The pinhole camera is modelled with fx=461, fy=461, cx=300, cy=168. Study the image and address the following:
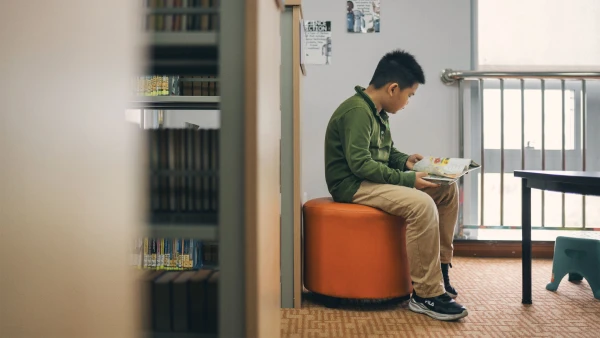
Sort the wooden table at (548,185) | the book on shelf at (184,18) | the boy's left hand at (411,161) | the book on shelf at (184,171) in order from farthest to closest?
the boy's left hand at (411,161), the wooden table at (548,185), the book on shelf at (184,171), the book on shelf at (184,18)

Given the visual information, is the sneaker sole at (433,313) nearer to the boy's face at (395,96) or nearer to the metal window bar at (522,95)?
the boy's face at (395,96)

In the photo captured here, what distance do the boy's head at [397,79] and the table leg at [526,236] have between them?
1.79 ft

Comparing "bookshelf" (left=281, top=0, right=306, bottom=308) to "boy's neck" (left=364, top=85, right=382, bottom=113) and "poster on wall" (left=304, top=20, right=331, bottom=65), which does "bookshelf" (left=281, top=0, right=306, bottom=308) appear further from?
"poster on wall" (left=304, top=20, right=331, bottom=65)

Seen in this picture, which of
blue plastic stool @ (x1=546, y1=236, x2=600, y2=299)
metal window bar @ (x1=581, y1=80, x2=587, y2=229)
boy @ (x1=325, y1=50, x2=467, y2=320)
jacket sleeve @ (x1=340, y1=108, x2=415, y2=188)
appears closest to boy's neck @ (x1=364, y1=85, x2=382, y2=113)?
boy @ (x1=325, y1=50, x2=467, y2=320)

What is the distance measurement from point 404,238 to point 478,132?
4.32ft

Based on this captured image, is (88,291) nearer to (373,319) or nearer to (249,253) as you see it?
(249,253)

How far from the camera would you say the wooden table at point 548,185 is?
4.50 feet

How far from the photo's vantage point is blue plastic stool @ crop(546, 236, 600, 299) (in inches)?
71.6

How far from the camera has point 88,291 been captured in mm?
269

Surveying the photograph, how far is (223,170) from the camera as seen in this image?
55 cm

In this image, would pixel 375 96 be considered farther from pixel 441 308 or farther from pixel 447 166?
pixel 441 308

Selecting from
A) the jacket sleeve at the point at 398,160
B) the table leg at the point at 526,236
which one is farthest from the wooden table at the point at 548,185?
the jacket sleeve at the point at 398,160

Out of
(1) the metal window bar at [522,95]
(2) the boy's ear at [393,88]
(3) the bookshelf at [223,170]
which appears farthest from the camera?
(1) the metal window bar at [522,95]

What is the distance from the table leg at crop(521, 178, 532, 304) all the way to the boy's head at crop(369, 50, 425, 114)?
1.79ft
